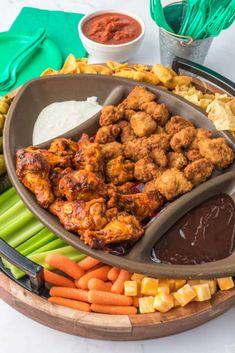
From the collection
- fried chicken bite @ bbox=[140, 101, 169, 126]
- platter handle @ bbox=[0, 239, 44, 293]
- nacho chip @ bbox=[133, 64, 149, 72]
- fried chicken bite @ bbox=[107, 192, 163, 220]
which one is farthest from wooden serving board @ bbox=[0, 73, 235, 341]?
nacho chip @ bbox=[133, 64, 149, 72]

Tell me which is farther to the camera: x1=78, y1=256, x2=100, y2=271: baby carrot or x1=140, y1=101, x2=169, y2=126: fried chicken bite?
x1=140, y1=101, x2=169, y2=126: fried chicken bite

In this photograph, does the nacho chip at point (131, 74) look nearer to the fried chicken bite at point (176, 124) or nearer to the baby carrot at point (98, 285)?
the fried chicken bite at point (176, 124)

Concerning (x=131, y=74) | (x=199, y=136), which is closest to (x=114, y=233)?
(x=199, y=136)

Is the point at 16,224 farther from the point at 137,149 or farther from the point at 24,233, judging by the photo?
the point at 137,149

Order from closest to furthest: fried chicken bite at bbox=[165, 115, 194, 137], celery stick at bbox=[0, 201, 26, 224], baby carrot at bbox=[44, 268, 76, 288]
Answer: baby carrot at bbox=[44, 268, 76, 288]
celery stick at bbox=[0, 201, 26, 224]
fried chicken bite at bbox=[165, 115, 194, 137]

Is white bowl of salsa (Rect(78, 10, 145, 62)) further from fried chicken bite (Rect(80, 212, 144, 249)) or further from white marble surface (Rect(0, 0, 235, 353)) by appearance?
white marble surface (Rect(0, 0, 235, 353))

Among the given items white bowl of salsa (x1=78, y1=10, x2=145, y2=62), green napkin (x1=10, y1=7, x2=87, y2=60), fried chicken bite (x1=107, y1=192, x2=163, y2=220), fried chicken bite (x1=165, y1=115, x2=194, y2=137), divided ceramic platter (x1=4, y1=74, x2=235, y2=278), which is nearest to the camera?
divided ceramic platter (x1=4, y1=74, x2=235, y2=278)
